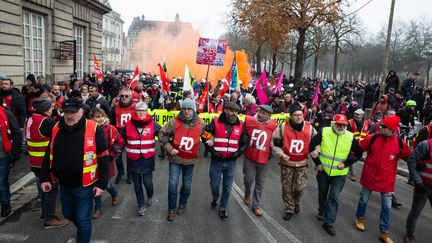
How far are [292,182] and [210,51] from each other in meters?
Answer: 8.04

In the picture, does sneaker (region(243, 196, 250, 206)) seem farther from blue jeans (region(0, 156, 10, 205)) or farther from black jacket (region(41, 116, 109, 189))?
blue jeans (region(0, 156, 10, 205))

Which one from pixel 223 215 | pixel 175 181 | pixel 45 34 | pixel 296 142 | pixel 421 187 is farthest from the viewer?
pixel 45 34

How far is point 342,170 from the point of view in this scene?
213 inches

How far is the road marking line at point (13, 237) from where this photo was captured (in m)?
4.62

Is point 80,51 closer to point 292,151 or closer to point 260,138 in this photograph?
point 260,138

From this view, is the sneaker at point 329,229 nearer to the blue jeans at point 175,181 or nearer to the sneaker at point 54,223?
the blue jeans at point 175,181

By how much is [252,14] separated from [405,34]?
32.0 meters

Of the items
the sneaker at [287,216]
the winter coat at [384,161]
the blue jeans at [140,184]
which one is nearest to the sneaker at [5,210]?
the blue jeans at [140,184]

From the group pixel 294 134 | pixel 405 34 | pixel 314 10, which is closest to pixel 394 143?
pixel 294 134

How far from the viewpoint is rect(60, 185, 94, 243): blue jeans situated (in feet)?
12.7

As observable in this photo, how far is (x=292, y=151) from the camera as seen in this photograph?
5586 mm

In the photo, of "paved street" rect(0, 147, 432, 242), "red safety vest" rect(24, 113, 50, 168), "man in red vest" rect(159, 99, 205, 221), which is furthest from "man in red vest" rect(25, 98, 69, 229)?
"man in red vest" rect(159, 99, 205, 221)

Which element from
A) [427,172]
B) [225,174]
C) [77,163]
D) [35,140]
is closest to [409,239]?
[427,172]

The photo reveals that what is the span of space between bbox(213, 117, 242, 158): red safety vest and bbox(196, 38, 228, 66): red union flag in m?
7.55
